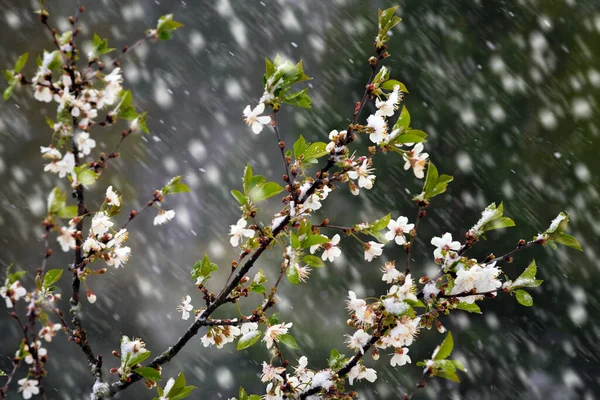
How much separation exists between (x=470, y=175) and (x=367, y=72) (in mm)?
704

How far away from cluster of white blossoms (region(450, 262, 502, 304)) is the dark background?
1999 mm

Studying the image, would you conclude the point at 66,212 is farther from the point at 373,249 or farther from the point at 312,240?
the point at 373,249

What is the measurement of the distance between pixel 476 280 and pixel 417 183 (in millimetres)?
2197

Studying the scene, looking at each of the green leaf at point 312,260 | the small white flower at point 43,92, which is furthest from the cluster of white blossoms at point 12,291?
the green leaf at point 312,260

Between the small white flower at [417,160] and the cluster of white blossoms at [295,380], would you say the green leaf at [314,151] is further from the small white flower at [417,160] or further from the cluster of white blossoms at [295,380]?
the cluster of white blossoms at [295,380]

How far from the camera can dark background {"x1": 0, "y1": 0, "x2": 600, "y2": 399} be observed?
9.36 feet

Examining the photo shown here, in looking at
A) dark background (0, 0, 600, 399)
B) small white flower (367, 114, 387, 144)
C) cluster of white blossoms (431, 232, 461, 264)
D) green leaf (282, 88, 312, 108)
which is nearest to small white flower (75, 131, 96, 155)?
green leaf (282, 88, 312, 108)

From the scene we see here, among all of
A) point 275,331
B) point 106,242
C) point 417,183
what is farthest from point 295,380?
point 417,183

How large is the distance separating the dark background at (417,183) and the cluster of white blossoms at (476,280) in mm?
1999

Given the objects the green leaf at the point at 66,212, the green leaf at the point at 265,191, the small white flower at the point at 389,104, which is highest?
the green leaf at the point at 66,212

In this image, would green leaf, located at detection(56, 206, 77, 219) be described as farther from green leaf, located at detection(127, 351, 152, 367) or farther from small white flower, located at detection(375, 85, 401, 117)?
small white flower, located at detection(375, 85, 401, 117)

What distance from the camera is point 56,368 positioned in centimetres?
318

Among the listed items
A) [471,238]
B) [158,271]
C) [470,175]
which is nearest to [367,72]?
[470,175]

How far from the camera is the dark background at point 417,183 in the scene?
9.36 ft
